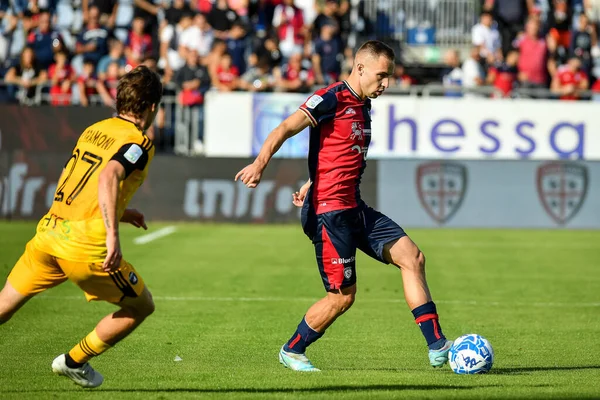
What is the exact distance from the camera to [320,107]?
7.57 m

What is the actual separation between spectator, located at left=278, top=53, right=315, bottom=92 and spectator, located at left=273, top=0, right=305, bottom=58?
48.1 inches

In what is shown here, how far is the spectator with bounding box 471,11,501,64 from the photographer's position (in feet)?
84.0

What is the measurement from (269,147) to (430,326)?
5.79ft

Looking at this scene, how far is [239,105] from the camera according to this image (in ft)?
74.4

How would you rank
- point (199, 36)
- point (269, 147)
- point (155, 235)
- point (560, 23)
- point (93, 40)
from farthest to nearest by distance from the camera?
point (560, 23)
point (199, 36)
point (93, 40)
point (155, 235)
point (269, 147)

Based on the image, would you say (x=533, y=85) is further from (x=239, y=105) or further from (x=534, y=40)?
(x=239, y=105)

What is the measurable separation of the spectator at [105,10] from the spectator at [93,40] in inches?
24.5

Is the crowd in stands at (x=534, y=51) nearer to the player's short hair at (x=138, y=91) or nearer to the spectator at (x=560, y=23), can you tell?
the spectator at (x=560, y=23)

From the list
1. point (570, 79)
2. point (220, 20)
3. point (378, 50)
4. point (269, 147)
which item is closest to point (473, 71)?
point (570, 79)

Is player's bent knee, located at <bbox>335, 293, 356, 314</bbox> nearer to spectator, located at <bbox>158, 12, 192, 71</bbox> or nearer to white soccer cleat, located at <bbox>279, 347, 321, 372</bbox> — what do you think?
white soccer cleat, located at <bbox>279, 347, 321, 372</bbox>

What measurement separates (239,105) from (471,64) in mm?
5555

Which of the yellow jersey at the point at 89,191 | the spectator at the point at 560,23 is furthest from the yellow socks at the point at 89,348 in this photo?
the spectator at the point at 560,23

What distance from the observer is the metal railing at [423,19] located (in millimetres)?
27672

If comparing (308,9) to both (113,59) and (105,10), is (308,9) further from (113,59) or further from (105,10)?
(113,59)
